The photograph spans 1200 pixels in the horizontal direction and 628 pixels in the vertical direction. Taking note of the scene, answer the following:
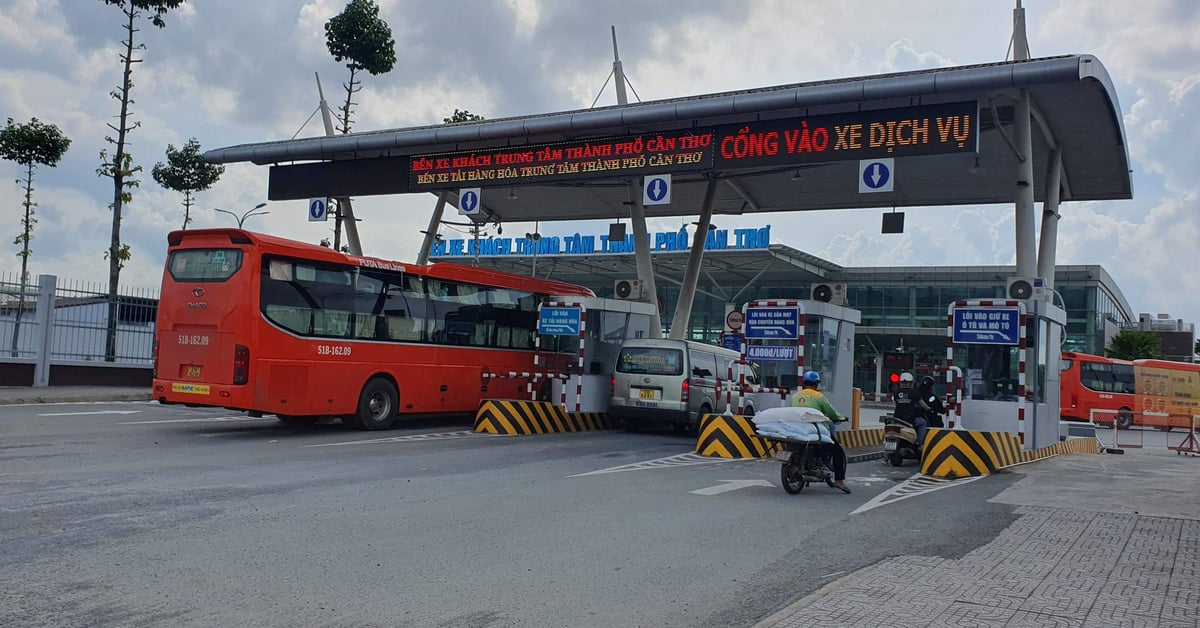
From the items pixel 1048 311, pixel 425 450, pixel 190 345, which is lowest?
pixel 425 450

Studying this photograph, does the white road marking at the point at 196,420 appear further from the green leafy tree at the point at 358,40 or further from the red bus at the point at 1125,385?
the red bus at the point at 1125,385

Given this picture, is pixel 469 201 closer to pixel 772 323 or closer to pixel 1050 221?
pixel 772 323

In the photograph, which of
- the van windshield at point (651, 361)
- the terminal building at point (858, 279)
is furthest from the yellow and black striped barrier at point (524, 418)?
the terminal building at point (858, 279)

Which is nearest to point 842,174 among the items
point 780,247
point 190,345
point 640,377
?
point 640,377

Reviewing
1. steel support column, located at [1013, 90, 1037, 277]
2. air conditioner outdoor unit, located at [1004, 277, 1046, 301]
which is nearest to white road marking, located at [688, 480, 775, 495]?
air conditioner outdoor unit, located at [1004, 277, 1046, 301]

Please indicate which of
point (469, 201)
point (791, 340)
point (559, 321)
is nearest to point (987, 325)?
point (791, 340)

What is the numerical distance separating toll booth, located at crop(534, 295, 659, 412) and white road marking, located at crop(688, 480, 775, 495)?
26.8 feet

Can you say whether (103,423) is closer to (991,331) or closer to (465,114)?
(991,331)

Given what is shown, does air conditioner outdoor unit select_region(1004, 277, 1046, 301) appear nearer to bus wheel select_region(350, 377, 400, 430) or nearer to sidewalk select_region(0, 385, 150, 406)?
bus wheel select_region(350, 377, 400, 430)

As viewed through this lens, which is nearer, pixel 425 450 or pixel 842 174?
pixel 425 450

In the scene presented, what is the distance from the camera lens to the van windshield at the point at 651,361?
19.6 m

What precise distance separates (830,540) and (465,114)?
116ft

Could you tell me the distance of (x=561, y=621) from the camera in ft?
17.9

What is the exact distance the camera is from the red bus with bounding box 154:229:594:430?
49.8 feet
